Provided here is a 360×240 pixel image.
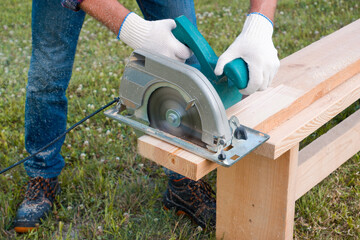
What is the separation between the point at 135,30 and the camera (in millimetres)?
1899

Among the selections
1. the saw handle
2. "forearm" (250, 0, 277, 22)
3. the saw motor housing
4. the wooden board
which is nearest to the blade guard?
the saw handle

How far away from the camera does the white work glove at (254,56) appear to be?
69.7 inches

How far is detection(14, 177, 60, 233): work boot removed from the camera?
8.47 feet

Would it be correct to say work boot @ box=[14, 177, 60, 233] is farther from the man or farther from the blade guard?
the blade guard

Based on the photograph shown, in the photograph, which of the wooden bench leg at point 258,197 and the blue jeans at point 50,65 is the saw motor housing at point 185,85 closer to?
the wooden bench leg at point 258,197

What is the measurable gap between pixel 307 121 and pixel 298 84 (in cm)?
31

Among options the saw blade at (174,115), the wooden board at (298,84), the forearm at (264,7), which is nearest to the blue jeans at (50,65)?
the forearm at (264,7)

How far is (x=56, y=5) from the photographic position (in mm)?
2332

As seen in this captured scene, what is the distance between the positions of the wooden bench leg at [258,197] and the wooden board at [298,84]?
0.19 meters

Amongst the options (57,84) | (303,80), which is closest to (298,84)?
(303,80)

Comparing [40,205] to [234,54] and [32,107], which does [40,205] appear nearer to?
[32,107]

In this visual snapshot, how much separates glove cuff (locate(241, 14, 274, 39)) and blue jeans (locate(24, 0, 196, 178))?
0.66m

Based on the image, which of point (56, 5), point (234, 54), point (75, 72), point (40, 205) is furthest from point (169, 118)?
point (75, 72)

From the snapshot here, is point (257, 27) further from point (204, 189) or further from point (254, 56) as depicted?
point (204, 189)
